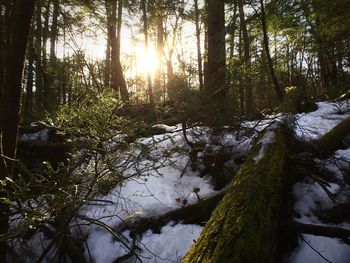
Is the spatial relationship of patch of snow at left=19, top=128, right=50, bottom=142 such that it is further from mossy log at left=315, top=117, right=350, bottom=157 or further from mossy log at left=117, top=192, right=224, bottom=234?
mossy log at left=315, top=117, right=350, bottom=157

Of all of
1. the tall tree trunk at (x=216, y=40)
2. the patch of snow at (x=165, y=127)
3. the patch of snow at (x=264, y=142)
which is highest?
the tall tree trunk at (x=216, y=40)

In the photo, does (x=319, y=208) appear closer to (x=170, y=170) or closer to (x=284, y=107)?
(x=284, y=107)

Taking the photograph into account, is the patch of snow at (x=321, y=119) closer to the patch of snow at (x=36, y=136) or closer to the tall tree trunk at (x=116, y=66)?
the patch of snow at (x=36, y=136)

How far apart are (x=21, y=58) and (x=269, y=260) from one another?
4.04m

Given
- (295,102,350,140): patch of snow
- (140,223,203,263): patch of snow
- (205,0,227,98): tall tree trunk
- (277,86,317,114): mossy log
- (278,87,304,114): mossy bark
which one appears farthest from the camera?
(205,0,227,98): tall tree trunk

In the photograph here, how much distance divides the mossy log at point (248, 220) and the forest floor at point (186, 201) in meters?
0.86

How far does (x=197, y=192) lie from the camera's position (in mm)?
5328

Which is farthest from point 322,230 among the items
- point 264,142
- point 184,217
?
point 184,217

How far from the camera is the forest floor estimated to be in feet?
12.7

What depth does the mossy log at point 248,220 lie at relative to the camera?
2.29 metres

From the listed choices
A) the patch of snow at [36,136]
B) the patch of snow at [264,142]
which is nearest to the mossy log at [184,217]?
the patch of snow at [264,142]

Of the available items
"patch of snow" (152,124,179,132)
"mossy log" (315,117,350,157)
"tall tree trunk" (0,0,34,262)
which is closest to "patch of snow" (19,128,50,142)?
"patch of snow" (152,124,179,132)

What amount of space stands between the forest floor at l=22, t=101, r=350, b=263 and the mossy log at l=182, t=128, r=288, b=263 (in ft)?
2.81

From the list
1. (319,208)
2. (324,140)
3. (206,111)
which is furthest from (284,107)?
(319,208)
